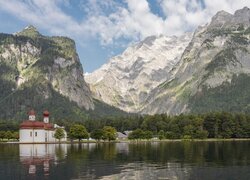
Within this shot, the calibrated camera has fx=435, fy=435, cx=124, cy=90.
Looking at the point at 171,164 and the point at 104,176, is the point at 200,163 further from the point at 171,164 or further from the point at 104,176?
the point at 104,176

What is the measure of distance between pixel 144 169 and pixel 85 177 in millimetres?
13446

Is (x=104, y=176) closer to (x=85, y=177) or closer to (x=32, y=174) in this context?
(x=85, y=177)

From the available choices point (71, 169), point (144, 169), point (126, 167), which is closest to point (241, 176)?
point (144, 169)

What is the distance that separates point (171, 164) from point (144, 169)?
395 inches

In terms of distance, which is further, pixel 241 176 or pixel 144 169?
pixel 144 169

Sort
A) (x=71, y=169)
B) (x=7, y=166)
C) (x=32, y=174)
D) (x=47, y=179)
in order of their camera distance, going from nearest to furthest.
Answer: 1. (x=47, y=179)
2. (x=32, y=174)
3. (x=71, y=169)
4. (x=7, y=166)

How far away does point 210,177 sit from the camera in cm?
6241

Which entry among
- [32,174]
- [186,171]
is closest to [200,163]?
[186,171]

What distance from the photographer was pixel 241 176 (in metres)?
62.9

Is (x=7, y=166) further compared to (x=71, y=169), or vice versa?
(x=7, y=166)

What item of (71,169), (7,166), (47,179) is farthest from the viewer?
(7,166)

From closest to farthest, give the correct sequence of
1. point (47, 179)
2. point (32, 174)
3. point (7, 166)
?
point (47, 179) → point (32, 174) → point (7, 166)

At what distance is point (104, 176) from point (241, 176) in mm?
19889

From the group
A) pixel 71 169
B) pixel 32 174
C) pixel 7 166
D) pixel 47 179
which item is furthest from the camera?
pixel 7 166
